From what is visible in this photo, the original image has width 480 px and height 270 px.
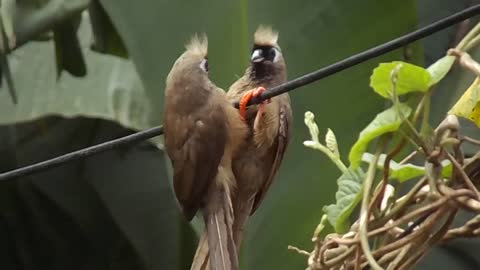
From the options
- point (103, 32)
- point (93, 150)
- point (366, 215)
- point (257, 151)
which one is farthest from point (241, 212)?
point (103, 32)

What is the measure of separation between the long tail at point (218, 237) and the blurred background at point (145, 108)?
49cm

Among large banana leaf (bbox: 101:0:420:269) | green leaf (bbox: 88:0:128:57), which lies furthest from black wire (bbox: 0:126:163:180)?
green leaf (bbox: 88:0:128:57)

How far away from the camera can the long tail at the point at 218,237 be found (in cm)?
152

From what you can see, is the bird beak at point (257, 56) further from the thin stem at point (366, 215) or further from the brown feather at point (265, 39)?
the thin stem at point (366, 215)

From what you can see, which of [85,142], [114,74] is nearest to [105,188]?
[85,142]

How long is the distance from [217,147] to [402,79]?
0.62 m

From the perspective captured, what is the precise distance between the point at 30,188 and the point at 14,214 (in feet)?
Answer: 0.44

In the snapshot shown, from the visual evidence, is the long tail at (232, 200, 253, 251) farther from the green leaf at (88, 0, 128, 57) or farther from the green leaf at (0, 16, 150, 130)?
the green leaf at (0, 16, 150, 130)

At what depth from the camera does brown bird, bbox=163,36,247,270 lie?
5.40 ft

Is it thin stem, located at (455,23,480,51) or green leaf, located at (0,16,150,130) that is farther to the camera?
green leaf, located at (0,16,150,130)

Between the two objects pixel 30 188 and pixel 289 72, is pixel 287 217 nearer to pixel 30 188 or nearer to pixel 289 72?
pixel 289 72

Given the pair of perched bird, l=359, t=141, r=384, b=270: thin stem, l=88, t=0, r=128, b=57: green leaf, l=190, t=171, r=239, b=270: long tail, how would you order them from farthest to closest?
l=88, t=0, r=128, b=57: green leaf
the pair of perched bird
l=190, t=171, r=239, b=270: long tail
l=359, t=141, r=384, b=270: thin stem

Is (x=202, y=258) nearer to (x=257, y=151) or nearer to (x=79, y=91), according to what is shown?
(x=257, y=151)

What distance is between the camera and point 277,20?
218 cm
